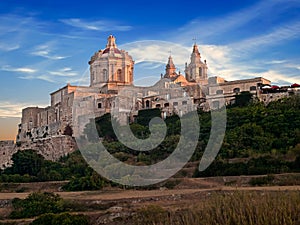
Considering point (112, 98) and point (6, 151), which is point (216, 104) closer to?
point (112, 98)

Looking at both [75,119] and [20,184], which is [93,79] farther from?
[20,184]

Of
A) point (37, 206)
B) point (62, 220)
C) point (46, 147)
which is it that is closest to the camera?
point (62, 220)

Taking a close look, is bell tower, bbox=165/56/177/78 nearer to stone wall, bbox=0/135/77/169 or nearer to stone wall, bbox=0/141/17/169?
stone wall, bbox=0/135/77/169

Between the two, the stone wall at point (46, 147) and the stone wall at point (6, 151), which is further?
the stone wall at point (6, 151)

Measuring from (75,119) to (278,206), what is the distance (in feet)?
108

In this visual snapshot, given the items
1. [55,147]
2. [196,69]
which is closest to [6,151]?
[55,147]

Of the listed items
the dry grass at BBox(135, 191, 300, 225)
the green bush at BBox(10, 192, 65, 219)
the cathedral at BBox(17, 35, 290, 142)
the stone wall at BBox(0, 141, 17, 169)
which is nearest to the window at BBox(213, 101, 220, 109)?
the cathedral at BBox(17, 35, 290, 142)

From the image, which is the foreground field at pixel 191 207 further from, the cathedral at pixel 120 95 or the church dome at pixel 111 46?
the church dome at pixel 111 46

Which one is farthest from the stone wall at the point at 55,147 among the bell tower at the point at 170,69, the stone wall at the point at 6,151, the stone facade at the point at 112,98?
the bell tower at the point at 170,69

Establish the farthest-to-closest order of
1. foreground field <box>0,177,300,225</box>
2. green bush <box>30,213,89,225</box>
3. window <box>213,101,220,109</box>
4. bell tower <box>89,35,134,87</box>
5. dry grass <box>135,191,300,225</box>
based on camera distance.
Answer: bell tower <box>89,35,134,87</box> < window <box>213,101,220,109</box> < green bush <box>30,213,89,225</box> < foreground field <box>0,177,300,225</box> < dry grass <box>135,191,300,225</box>

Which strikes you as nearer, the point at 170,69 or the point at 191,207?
the point at 191,207

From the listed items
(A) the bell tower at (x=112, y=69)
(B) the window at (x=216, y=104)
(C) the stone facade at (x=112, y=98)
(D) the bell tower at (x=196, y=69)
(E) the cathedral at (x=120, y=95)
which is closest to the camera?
(B) the window at (x=216, y=104)

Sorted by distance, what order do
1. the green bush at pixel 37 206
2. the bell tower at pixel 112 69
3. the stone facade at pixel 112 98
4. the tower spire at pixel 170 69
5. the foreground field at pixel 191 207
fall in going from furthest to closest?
the tower spire at pixel 170 69
the bell tower at pixel 112 69
the stone facade at pixel 112 98
the green bush at pixel 37 206
the foreground field at pixel 191 207

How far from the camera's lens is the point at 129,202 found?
1634 centimetres
